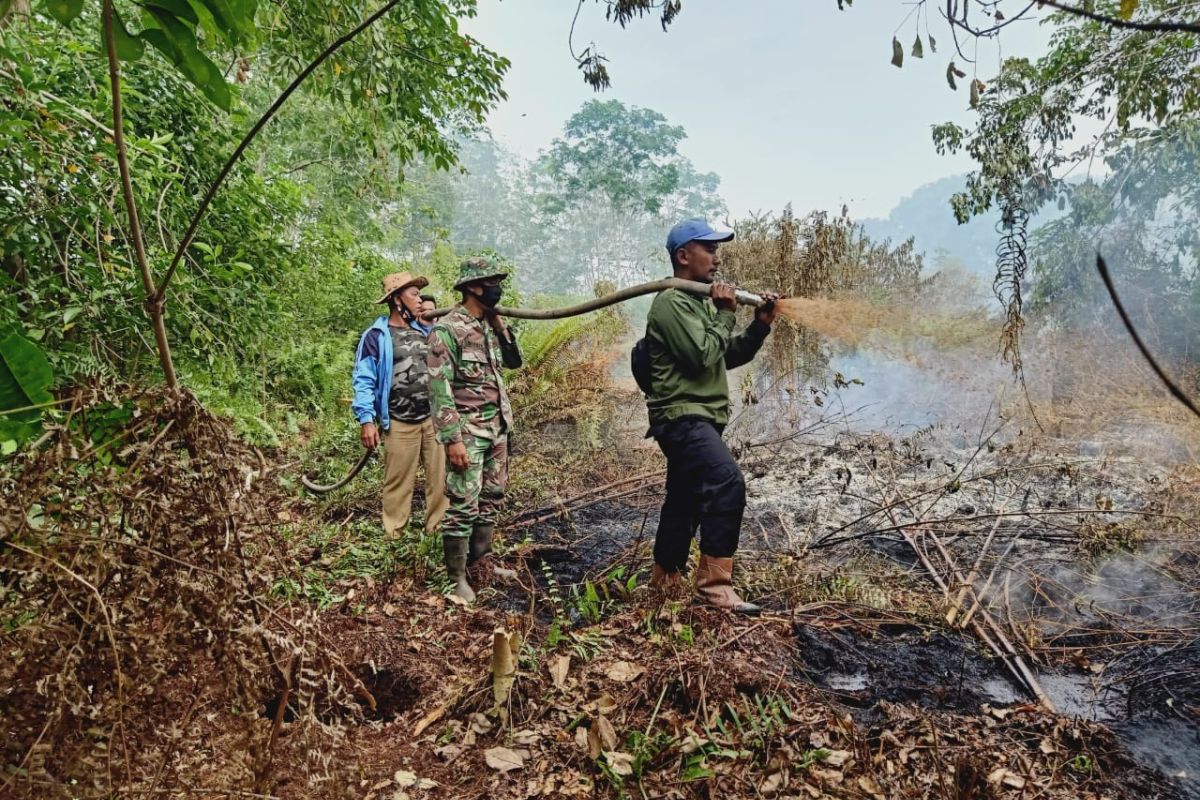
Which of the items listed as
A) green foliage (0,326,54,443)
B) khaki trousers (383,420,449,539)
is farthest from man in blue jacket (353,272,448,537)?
green foliage (0,326,54,443)

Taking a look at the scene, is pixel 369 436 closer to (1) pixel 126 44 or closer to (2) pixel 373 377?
(2) pixel 373 377

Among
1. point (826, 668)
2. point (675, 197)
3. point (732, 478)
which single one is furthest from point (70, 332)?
point (675, 197)

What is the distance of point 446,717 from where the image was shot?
2695 millimetres

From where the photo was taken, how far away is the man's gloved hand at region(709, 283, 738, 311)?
3.29m

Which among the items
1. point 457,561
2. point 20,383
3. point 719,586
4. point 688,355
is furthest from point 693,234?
point 20,383

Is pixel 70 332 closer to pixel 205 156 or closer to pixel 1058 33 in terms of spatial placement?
pixel 205 156

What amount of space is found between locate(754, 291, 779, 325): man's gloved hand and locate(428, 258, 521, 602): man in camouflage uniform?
1642 mm

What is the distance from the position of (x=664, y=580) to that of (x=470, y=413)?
1.68 m

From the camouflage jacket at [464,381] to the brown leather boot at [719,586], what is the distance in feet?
5.69

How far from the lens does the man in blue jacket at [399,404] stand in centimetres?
473

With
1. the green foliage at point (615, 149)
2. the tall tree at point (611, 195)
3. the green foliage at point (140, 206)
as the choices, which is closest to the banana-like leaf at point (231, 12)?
the green foliage at point (140, 206)

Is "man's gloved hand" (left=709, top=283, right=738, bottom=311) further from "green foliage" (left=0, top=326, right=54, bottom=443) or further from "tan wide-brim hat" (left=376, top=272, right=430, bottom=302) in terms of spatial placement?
"green foliage" (left=0, top=326, right=54, bottom=443)

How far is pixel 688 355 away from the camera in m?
3.35

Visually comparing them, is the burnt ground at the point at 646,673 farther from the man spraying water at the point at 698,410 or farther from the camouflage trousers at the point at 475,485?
the camouflage trousers at the point at 475,485
